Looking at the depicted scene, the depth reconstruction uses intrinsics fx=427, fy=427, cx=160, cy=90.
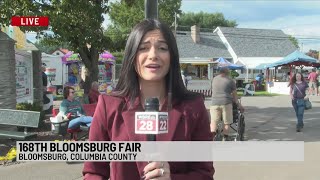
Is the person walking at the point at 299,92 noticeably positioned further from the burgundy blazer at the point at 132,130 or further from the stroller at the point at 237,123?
the burgundy blazer at the point at 132,130

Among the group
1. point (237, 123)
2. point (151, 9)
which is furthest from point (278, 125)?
point (151, 9)

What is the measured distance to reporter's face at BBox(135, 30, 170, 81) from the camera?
6.64 feet

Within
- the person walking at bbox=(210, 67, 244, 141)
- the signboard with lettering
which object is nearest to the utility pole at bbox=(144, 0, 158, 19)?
the person walking at bbox=(210, 67, 244, 141)

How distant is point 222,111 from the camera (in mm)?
9148

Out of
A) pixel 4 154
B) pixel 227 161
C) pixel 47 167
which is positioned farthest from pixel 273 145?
pixel 4 154

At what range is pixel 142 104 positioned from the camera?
2.11 m

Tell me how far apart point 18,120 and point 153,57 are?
7.23m

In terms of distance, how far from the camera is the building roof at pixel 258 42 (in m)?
56.5

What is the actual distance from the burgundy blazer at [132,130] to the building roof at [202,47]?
50.4 m

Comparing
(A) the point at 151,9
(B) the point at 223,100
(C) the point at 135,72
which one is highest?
(A) the point at 151,9

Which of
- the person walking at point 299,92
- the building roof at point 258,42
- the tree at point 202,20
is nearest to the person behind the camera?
the person walking at point 299,92

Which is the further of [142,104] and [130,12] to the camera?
[130,12]

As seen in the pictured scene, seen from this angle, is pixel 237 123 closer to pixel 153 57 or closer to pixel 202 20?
pixel 153 57

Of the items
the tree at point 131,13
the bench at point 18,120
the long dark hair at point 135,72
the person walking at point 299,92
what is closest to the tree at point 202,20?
the tree at point 131,13
